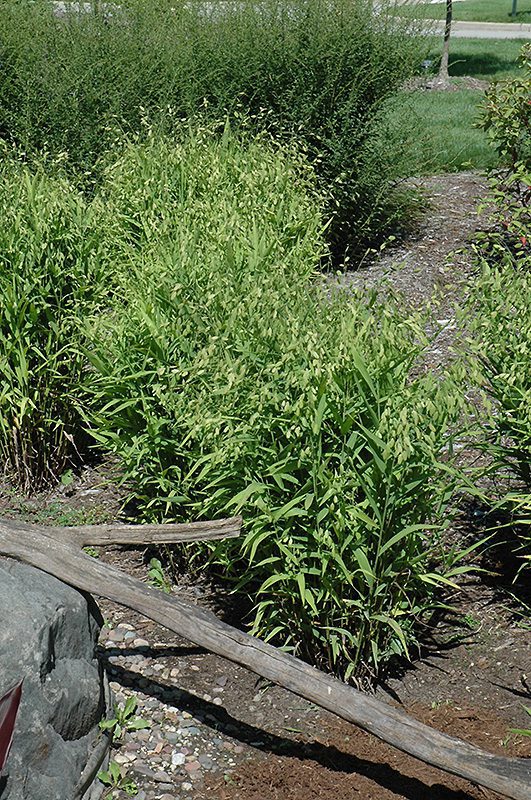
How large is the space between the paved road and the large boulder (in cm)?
2092

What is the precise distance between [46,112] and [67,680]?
576 centimetres

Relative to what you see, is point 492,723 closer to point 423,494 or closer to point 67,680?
point 423,494

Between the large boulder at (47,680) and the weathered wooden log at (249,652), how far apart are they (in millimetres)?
70

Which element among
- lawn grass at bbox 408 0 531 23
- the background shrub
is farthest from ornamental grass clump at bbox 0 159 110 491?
lawn grass at bbox 408 0 531 23

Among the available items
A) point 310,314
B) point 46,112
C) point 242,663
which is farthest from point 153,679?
point 46,112

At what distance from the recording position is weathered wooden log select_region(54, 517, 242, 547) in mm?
3396

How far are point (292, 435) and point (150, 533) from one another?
57 centimetres

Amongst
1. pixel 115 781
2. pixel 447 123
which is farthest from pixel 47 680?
pixel 447 123

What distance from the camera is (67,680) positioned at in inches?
121

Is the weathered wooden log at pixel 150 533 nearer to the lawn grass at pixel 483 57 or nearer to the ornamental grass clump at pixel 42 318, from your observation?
the ornamental grass clump at pixel 42 318

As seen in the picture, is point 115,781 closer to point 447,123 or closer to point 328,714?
point 328,714

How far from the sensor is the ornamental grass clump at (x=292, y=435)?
3.38 meters

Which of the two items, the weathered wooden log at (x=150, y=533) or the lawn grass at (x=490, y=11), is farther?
the lawn grass at (x=490, y=11)

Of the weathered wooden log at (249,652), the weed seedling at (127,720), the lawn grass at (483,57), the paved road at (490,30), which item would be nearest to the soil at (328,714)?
the weed seedling at (127,720)
